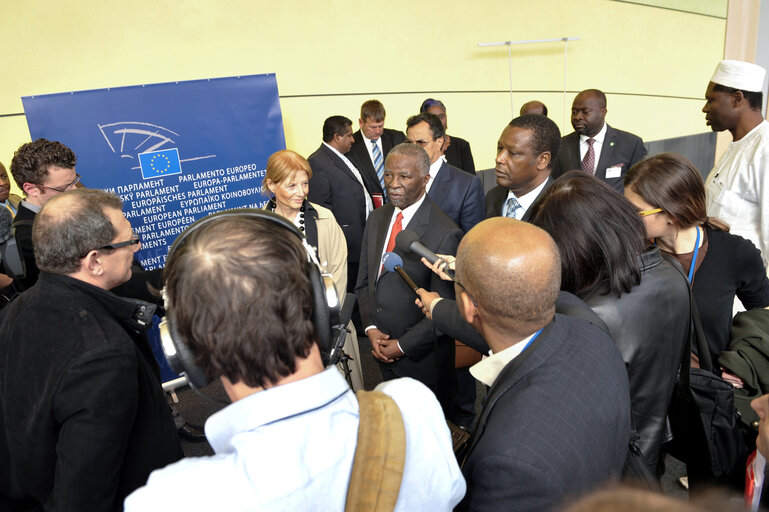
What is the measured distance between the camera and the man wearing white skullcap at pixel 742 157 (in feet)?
8.71

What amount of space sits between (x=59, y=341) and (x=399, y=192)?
1609mm

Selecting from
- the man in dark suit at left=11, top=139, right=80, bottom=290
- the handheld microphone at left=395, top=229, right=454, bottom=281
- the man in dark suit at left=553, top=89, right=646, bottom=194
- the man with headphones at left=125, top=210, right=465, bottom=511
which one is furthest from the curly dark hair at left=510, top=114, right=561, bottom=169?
the man in dark suit at left=11, top=139, right=80, bottom=290

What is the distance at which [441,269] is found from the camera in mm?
1839

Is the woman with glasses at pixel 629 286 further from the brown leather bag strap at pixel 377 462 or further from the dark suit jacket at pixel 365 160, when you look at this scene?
the dark suit jacket at pixel 365 160

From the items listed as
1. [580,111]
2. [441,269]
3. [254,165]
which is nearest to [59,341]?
[441,269]

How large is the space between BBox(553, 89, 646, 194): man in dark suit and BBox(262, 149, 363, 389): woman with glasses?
2.50 meters

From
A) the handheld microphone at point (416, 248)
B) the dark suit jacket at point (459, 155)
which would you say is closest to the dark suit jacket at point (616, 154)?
the dark suit jacket at point (459, 155)

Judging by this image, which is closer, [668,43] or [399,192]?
[399,192]

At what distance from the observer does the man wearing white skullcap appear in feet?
8.71

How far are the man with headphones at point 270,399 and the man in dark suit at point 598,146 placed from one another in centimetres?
389

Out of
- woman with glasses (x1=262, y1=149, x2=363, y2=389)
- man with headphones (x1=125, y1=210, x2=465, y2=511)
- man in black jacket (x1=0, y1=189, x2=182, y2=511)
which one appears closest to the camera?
man with headphones (x1=125, y1=210, x2=465, y2=511)

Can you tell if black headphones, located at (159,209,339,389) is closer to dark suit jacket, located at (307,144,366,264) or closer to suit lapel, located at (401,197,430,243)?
suit lapel, located at (401,197,430,243)

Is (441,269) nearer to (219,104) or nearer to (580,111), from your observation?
(219,104)

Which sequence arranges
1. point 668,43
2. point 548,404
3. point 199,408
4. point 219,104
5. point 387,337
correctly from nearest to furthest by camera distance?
point 548,404, point 387,337, point 199,408, point 219,104, point 668,43
